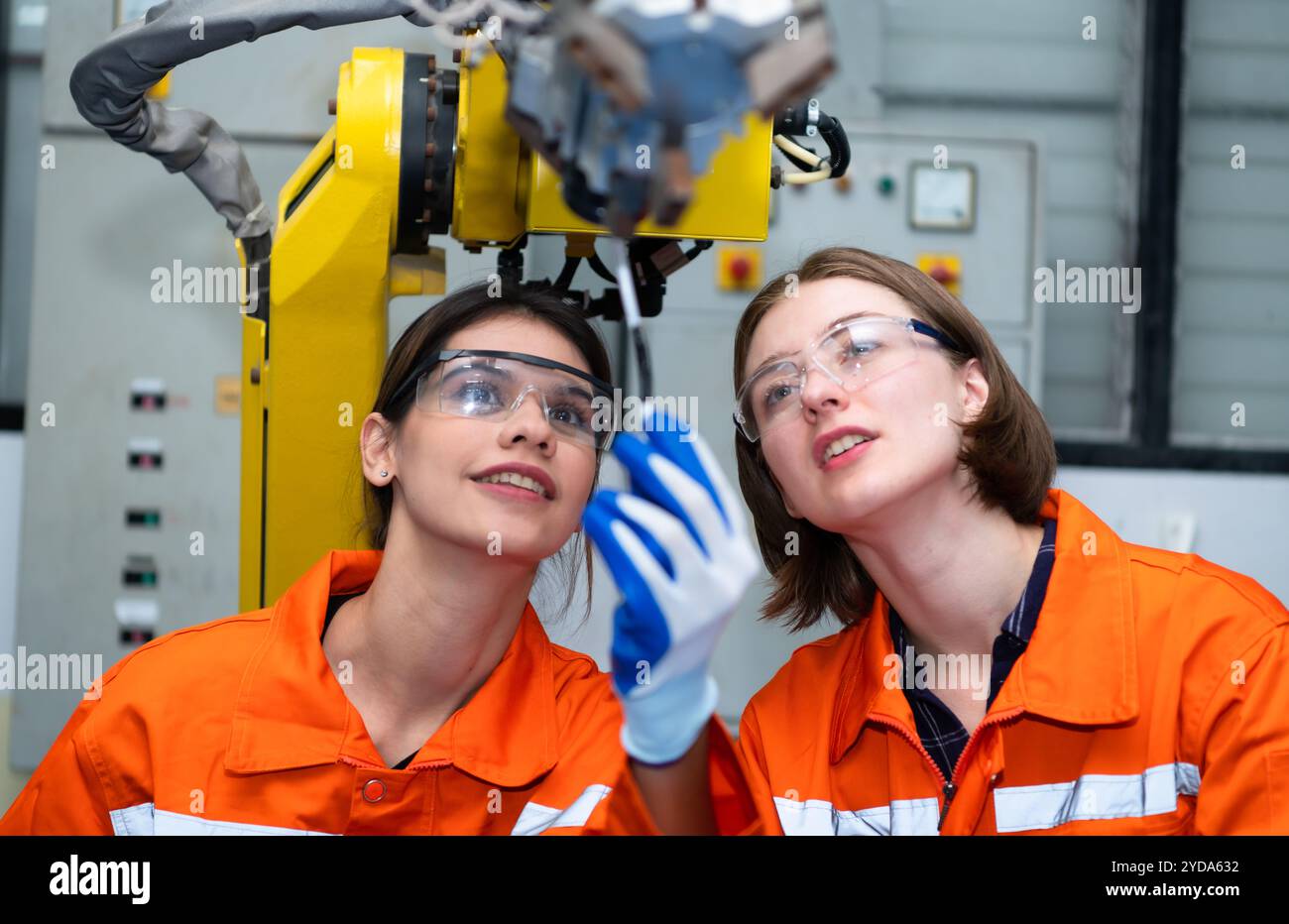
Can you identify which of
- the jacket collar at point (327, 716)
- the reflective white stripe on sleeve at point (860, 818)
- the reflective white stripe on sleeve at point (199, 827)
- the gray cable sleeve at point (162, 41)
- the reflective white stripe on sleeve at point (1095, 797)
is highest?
the gray cable sleeve at point (162, 41)

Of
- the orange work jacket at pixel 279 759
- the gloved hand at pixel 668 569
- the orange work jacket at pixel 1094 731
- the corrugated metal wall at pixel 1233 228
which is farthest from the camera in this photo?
the corrugated metal wall at pixel 1233 228

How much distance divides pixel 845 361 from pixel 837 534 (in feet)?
1.28

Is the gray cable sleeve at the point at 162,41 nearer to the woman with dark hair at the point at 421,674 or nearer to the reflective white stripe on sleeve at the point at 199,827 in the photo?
the woman with dark hair at the point at 421,674

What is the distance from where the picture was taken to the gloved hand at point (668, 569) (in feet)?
3.14

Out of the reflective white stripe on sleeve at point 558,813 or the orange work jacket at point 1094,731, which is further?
the reflective white stripe on sleeve at point 558,813

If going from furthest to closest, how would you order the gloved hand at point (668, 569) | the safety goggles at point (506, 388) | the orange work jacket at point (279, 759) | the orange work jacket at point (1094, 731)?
1. the safety goggles at point (506, 388)
2. the orange work jacket at point (279, 759)
3. the orange work jacket at point (1094, 731)
4. the gloved hand at point (668, 569)

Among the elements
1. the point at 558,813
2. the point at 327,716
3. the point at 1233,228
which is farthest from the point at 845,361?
the point at 1233,228

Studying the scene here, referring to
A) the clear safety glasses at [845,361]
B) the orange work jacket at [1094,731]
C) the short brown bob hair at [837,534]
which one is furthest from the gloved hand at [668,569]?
the short brown bob hair at [837,534]

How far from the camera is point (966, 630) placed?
5.23ft

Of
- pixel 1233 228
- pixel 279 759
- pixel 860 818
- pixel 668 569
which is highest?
pixel 1233 228

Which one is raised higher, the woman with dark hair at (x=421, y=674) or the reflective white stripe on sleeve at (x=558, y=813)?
the woman with dark hair at (x=421, y=674)

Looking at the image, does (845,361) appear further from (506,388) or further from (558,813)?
(558,813)

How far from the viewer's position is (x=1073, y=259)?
3992 mm
